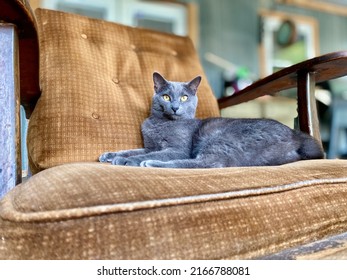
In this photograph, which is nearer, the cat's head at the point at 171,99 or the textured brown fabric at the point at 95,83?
the textured brown fabric at the point at 95,83

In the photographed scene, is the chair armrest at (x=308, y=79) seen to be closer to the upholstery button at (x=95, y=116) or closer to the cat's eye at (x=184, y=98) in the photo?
the cat's eye at (x=184, y=98)

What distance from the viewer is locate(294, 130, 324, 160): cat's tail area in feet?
3.19

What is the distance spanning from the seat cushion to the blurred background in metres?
2.65

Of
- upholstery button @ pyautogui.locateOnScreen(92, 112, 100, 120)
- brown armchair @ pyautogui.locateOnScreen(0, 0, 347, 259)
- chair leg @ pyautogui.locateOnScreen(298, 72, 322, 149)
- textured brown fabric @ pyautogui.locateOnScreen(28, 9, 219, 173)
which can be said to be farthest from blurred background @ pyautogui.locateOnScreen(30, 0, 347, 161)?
brown armchair @ pyautogui.locateOnScreen(0, 0, 347, 259)

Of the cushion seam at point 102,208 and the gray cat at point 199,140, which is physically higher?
the gray cat at point 199,140

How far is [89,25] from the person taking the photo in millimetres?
1283

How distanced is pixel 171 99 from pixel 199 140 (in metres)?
0.20

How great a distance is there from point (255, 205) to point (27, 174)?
0.73 m

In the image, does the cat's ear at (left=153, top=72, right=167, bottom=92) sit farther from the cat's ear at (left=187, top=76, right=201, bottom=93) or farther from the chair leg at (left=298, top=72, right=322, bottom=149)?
the chair leg at (left=298, top=72, right=322, bottom=149)

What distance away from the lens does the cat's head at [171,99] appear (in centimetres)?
125

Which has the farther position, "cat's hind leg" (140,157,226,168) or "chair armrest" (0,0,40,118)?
"cat's hind leg" (140,157,226,168)

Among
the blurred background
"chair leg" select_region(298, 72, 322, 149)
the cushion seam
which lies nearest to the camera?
the cushion seam

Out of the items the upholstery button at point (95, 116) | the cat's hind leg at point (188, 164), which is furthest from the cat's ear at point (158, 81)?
the cat's hind leg at point (188, 164)
